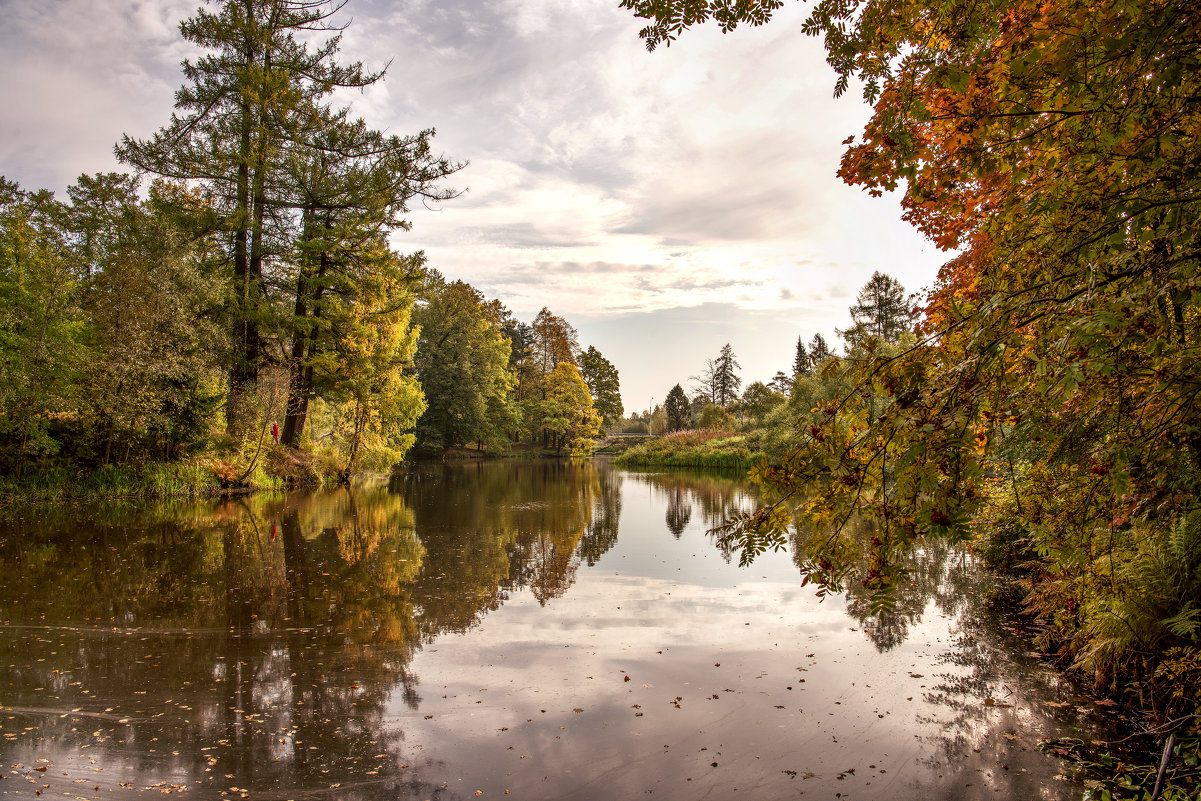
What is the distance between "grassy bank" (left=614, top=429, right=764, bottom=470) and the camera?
113ft

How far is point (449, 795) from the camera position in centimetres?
366

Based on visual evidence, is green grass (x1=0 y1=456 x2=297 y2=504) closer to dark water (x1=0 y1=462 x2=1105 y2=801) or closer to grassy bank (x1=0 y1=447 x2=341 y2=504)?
grassy bank (x1=0 y1=447 x2=341 y2=504)

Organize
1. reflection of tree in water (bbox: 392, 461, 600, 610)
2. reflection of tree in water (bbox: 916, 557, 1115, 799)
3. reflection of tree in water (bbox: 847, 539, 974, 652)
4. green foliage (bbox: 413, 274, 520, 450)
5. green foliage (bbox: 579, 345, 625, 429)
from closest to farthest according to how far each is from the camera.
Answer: reflection of tree in water (bbox: 916, 557, 1115, 799)
reflection of tree in water (bbox: 847, 539, 974, 652)
reflection of tree in water (bbox: 392, 461, 600, 610)
green foliage (bbox: 413, 274, 520, 450)
green foliage (bbox: 579, 345, 625, 429)

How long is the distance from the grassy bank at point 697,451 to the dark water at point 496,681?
24.2m

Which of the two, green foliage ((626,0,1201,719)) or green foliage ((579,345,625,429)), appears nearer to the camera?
green foliage ((626,0,1201,719))

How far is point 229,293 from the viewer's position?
18.9 metres

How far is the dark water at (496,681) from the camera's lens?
3.87 m

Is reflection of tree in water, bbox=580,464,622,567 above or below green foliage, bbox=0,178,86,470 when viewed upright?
below

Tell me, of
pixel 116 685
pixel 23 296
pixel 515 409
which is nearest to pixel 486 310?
pixel 515 409

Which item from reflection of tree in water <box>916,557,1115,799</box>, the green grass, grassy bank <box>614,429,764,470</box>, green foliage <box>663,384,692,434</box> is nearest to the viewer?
reflection of tree in water <box>916,557,1115,799</box>

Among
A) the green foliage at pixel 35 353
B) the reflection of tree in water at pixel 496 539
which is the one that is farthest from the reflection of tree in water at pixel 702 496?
the green foliage at pixel 35 353

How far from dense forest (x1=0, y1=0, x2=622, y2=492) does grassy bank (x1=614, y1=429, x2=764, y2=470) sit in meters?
16.2

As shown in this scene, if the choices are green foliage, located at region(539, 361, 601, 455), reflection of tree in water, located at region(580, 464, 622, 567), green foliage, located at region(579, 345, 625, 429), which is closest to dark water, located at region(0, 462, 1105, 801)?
reflection of tree in water, located at region(580, 464, 622, 567)

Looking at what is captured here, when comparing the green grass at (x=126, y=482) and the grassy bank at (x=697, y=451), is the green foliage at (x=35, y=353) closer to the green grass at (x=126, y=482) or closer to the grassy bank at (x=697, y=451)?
the green grass at (x=126, y=482)
